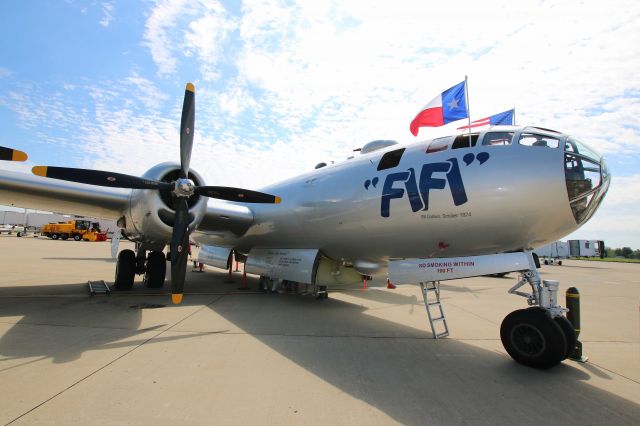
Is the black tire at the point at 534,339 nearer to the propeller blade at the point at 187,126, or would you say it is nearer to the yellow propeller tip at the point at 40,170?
the propeller blade at the point at 187,126

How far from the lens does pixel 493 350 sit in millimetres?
5543

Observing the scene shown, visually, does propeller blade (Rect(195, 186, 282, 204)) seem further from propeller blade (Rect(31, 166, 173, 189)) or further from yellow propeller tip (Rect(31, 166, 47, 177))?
yellow propeller tip (Rect(31, 166, 47, 177))

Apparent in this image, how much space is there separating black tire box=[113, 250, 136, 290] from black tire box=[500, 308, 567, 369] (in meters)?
9.87

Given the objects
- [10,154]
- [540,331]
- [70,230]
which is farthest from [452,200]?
[70,230]

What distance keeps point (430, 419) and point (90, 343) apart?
4.73 m

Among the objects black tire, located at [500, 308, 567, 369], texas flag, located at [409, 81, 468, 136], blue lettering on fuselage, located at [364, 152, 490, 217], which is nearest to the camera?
black tire, located at [500, 308, 567, 369]

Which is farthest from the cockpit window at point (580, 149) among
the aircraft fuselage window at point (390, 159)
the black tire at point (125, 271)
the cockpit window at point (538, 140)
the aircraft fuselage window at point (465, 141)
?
the black tire at point (125, 271)

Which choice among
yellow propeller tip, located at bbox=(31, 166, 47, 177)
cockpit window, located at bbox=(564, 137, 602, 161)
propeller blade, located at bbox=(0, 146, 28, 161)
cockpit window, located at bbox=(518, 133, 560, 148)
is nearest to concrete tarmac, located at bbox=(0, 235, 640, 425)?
yellow propeller tip, located at bbox=(31, 166, 47, 177)

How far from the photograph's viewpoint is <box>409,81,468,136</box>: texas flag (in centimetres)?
680

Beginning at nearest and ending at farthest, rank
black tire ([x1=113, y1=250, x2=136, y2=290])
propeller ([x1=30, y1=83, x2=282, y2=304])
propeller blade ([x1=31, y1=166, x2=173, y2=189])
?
propeller blade ([x1=31, y1=166, x2=173, y2=189]) → propeller ([x1=30, y1=83, x2=282, y2=304]) → black tire ([x1=113, y1=250, x2=136, y2=290])

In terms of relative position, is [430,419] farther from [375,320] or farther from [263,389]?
[375,320]

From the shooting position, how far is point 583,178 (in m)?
4.74

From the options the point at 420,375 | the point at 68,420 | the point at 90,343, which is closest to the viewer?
the point at 68,420

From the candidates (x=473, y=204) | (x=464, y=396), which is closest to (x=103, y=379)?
(x=464, y=396)
